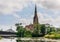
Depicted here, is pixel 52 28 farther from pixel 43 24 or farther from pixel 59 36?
pixel 59 36

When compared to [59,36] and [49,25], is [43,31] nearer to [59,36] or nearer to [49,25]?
[49,25]

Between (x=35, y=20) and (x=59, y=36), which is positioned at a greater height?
(x=35, y=20)

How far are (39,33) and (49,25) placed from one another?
8.44 metres

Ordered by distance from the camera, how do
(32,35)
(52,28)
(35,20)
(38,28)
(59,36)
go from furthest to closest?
(35,20) < (52,28) < (38,28) < (32,35) < (59,36)

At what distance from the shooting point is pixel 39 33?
61.7m

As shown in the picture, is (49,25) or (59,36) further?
(49,25)

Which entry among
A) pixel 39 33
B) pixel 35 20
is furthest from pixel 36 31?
pixel 35 20

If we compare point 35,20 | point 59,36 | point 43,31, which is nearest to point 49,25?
point 43,31

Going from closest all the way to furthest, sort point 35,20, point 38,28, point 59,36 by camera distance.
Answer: point 59,36 → point 38,28 → point 35,20

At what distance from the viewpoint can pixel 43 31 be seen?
208 feet

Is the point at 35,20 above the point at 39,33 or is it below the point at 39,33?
above

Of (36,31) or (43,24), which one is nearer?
(36,31)

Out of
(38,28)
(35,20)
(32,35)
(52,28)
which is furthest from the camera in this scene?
(35,20)

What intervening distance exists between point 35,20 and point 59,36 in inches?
1688
